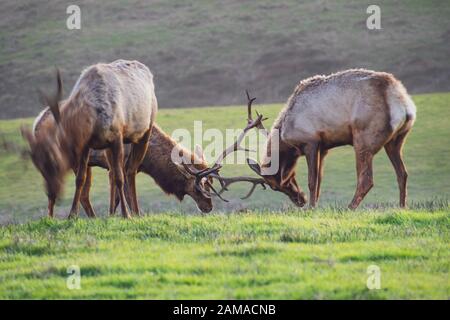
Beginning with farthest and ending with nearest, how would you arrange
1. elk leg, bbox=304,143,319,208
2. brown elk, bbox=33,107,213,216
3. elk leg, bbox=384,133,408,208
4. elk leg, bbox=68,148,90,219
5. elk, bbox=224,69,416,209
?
brown elk, bbox=33,107,213,216
elk leg, bbox=304,143,319,208
elk leg, bbox=384,133,408,208
elk, bbox=224,69,416,209
elk leg, bbox=68,148,90,219

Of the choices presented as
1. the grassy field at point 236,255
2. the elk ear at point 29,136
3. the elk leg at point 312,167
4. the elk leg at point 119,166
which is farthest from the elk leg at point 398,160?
the elk ear at point 29,136

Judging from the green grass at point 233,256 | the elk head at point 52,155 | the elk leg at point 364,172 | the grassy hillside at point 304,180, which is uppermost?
the elk head at point 52,155

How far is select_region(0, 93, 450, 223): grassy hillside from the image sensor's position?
23.1 metres

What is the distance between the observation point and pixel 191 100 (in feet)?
138

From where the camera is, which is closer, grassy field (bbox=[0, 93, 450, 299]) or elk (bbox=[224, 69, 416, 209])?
grassy field (bbox=[0, 93, 450, 299])

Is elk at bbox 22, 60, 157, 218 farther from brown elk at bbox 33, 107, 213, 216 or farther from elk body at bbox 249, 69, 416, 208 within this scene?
elk body at bbox 249, 69, 416, 208

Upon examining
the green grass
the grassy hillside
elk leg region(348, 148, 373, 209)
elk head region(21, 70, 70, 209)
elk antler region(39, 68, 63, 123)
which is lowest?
the grassy hillside

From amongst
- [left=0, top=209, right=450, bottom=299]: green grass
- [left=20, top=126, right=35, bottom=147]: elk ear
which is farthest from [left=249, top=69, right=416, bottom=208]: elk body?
[left=20, top=126, right=35, bottom=147]: elk ear

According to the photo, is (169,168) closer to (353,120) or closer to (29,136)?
(353,120)

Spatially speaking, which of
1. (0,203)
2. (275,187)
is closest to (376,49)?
(0,203)

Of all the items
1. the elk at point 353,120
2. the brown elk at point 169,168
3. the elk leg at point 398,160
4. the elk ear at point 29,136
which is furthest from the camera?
the brown elk at point 169,168

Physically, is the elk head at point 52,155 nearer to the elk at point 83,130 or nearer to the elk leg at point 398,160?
the elk at point 83,130

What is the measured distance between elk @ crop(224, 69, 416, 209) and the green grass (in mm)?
2295

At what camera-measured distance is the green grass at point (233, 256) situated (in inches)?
328
